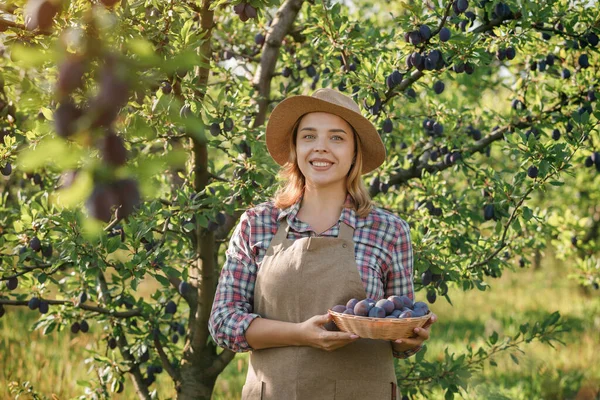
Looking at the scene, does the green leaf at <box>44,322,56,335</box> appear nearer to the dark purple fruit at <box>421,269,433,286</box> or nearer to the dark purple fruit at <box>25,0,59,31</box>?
the dark purple fruit at <box>421,269,433,286</box>

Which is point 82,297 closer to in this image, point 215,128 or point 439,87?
point 215,128

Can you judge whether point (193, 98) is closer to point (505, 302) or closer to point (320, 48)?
point (320, 48)

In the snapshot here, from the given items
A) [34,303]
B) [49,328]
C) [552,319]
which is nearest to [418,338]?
[552,319]

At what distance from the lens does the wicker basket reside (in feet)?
5.78

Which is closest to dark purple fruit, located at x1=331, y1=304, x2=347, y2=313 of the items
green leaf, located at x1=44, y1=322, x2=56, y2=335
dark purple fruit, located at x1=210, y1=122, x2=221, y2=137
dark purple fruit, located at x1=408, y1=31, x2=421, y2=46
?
dark purple fruit, located at x1=210, y1=122, x2=221, y2=137

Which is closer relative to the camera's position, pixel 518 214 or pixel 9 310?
pixel 518 214

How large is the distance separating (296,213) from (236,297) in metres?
0.32

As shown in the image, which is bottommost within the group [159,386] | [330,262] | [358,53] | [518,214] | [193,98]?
[159,386]

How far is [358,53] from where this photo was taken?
10.5 ft

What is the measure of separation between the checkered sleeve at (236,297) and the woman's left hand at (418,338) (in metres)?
0.44

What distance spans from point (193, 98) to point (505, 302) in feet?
23.1

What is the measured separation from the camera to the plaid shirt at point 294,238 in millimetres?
2102

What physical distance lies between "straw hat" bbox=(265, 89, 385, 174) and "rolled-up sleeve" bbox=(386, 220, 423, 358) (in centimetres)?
29

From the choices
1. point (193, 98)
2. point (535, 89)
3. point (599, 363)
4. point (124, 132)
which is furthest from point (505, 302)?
point (124, 132)
